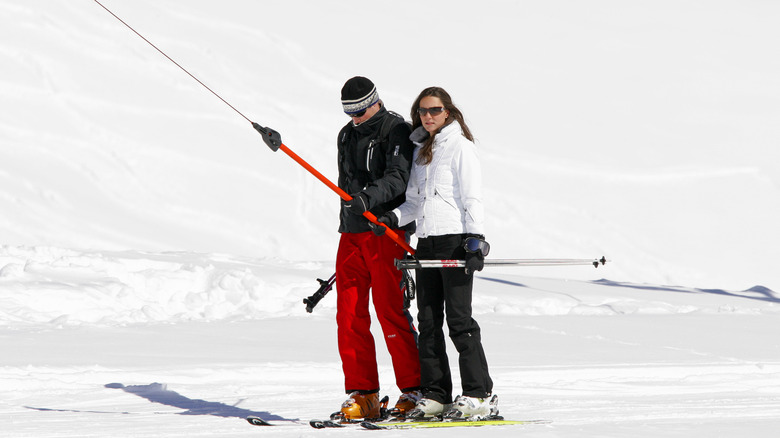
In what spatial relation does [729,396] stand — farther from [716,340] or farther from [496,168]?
[496,168]

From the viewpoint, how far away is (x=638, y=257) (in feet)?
62.4

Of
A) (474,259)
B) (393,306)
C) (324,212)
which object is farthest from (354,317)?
(324,212)

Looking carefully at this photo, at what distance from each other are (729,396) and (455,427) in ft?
8.56

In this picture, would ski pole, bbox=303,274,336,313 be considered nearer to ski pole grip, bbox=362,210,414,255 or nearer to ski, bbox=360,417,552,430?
ski pole grip, bbox=362,210,414,255

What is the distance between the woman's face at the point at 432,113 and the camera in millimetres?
4582

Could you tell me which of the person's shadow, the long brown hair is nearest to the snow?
the person's shadow

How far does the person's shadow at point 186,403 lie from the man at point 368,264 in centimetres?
53

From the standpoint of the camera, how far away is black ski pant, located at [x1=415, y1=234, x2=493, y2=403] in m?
4.52

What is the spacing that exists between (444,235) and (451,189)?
23 centimetres

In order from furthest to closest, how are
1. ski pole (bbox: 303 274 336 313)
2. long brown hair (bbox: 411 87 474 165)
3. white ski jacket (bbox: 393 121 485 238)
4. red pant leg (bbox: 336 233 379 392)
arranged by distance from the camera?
ski pole (bbox: 303 274 336 313)
red pant leg (bbox: 336 233 379 392)
long brown hair (bbox: 411 87 474 165)
white ski jacket (bbox: 393 121 485 238)

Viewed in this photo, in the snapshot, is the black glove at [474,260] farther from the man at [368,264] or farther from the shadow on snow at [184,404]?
the shadow on snow at [184,404]

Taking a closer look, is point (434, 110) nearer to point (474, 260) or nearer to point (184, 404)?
point (474, 260)

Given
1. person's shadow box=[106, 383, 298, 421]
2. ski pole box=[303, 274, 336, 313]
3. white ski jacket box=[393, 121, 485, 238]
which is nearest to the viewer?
white ski jacket box=[393, 121, 485, 238]

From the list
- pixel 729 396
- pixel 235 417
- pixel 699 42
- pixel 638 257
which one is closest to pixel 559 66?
pixel 699 42
